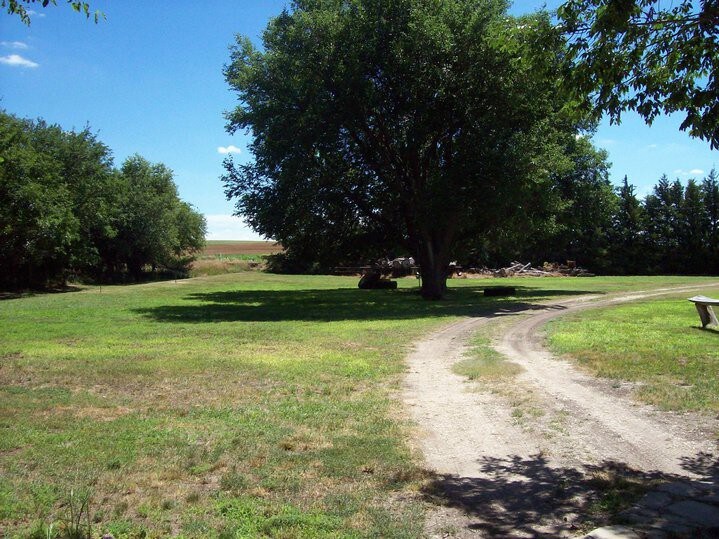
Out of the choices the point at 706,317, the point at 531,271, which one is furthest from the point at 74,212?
the point at 531,271

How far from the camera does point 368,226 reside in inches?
1199

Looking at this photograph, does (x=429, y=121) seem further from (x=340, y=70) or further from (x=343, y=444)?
(x=343, y=444)

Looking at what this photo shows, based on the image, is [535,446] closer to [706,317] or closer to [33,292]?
[706,317]

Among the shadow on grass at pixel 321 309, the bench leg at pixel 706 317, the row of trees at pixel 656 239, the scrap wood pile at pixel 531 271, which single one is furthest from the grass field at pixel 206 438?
the row of trees at pixel 656 239

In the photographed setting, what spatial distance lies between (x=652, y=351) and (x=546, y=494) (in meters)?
7.46

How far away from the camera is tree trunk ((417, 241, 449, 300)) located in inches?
1079

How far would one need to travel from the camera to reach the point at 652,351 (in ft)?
35.2

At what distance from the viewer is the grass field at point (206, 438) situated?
394cm

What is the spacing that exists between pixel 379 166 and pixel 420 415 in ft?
71.4

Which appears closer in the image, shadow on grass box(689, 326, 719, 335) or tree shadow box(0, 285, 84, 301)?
shadow on grass box(689, 326, 719, 335)

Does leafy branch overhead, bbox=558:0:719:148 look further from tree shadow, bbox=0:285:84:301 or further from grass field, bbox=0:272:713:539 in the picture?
tree shadow, bbox=0:285:84:301

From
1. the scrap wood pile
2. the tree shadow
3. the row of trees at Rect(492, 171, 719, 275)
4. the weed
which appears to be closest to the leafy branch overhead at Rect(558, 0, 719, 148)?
the weed

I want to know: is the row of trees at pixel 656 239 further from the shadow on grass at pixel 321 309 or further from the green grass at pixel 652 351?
the green grass at pixel 652 351

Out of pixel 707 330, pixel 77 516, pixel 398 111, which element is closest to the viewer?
pixel 77 516
